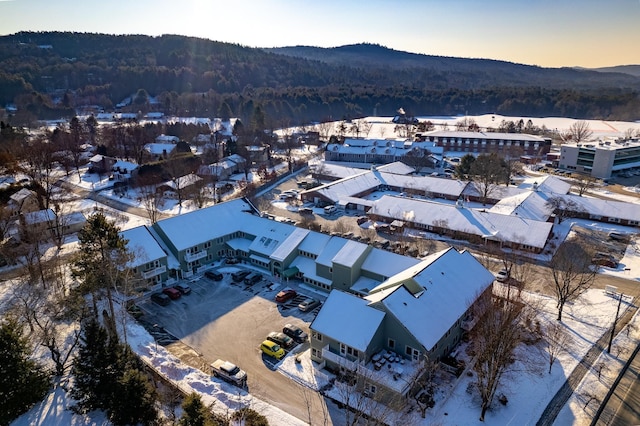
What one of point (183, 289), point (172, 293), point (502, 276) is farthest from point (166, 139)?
point (502, 276)

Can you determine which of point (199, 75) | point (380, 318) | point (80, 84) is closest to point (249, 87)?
point (199, 75)

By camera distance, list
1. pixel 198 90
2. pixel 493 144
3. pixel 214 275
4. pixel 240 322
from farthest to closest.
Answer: pixel 198 90 → pixel 493 144 → pixel 214 275 → pixel 240 322

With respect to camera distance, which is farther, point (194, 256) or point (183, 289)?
point (194, 256)

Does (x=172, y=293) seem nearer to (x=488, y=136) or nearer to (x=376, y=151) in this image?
(x=376, y=151)

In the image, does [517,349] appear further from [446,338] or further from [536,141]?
[536,141]

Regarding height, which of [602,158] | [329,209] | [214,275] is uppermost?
[602,158]

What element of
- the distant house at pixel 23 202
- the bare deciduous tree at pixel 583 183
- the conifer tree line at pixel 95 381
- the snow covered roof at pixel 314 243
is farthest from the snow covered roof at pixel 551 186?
the distant house at pixel 23 202

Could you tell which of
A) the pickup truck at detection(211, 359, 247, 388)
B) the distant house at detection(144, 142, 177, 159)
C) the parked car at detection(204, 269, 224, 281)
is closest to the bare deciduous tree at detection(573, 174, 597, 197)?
the parked car at detection(204, 269, 224, 281)
